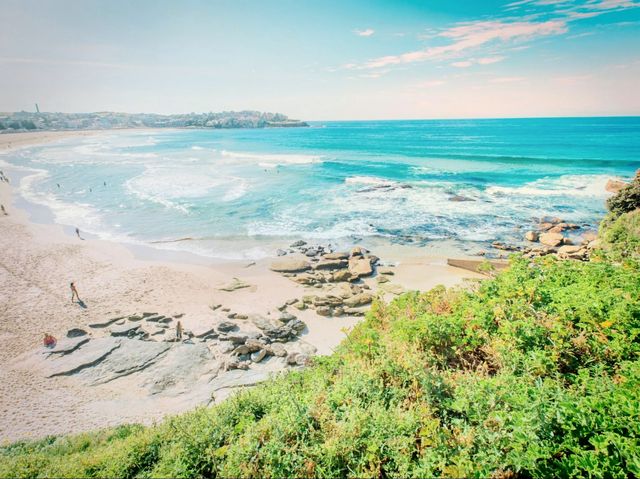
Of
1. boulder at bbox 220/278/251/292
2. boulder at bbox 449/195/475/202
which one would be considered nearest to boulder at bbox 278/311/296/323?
boulder at bbox 220/278/251/292

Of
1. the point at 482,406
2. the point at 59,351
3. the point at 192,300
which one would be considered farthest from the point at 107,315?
the point at 482,406

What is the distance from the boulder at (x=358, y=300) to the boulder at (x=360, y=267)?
248 cm

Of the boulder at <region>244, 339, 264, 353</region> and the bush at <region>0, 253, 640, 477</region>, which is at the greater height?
the bush at <region>0, 253, 640, 477</region>

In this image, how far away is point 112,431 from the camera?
8.24 m

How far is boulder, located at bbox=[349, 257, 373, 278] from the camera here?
18844 mm

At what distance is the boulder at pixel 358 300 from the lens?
15938mm

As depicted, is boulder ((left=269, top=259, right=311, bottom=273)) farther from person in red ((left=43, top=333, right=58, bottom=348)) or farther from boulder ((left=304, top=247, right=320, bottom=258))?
person in red ((left=43, top=333, right=58, bottom=348))

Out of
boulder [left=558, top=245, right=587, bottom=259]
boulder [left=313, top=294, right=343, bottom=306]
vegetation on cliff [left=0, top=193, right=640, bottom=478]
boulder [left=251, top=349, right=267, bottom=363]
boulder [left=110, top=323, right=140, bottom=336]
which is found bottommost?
boulder [left=251, top=349, right=267, bottom=363]

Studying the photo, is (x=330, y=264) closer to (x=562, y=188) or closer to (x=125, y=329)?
(x=125, y=329)

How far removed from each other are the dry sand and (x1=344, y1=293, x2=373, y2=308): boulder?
3.58ft

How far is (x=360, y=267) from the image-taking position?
1934cm

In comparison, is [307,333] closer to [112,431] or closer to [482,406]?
[112,431]

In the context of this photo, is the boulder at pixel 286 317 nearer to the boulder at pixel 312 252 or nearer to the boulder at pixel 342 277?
the boulder at pixel 342 277

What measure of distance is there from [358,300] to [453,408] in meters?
11.3
